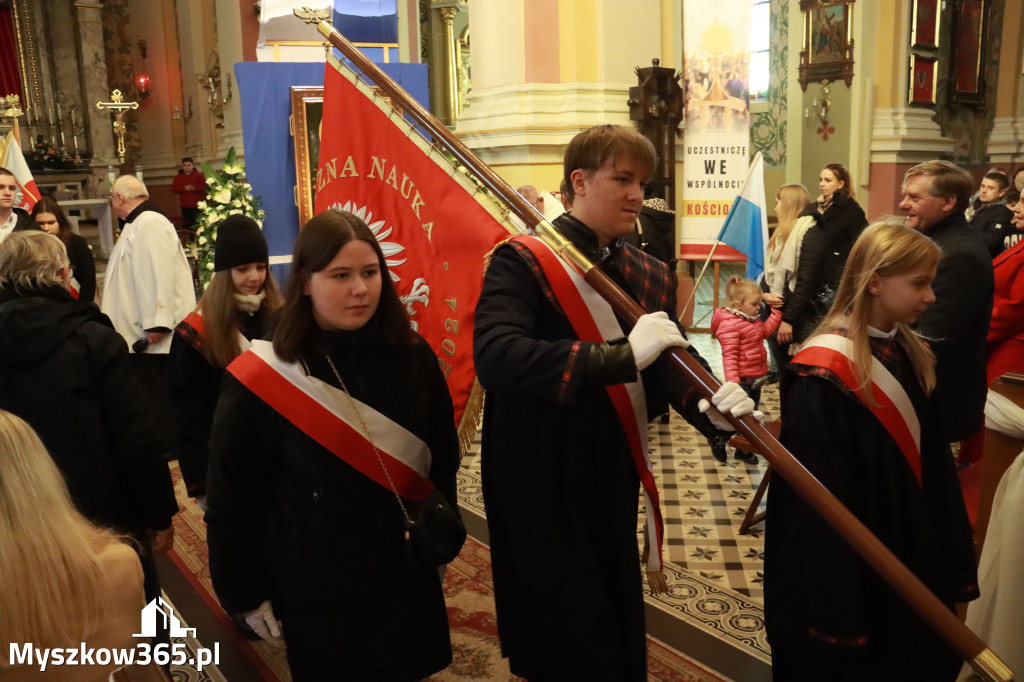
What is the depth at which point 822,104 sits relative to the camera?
40.1ft

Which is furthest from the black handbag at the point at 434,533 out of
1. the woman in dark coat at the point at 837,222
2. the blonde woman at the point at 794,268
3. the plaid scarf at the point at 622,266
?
the woman in dark coat at the point at 837,222

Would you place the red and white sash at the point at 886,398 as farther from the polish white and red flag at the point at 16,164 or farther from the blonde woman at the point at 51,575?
the polish white and red flag at the point at 16,164

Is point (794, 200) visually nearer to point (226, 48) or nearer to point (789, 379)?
point (789, 379)

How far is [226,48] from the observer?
538 inches

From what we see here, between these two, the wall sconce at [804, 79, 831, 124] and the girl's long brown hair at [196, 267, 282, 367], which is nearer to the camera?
the girl's long brown hair at [196, 267, 282, 367]

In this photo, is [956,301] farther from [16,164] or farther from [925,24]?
[925,24]

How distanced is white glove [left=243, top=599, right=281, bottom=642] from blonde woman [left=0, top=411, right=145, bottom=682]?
2.20ft

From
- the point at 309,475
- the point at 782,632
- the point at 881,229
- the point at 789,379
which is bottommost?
the point at 782,632

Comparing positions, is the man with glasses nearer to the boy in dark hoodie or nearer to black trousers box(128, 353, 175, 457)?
the boy in dark hoodie

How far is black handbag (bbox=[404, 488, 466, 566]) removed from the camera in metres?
2.18

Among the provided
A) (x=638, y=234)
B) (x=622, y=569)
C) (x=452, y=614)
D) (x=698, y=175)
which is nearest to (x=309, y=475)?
(x=622, y=569)

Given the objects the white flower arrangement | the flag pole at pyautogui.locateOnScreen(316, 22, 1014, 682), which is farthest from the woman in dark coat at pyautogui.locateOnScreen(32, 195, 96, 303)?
the flag pole at pyautogui.locateOnScreen(316, 22, 1014, 682)

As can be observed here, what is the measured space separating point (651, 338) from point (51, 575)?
1.22 meters

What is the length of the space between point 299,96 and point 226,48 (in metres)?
9.76
